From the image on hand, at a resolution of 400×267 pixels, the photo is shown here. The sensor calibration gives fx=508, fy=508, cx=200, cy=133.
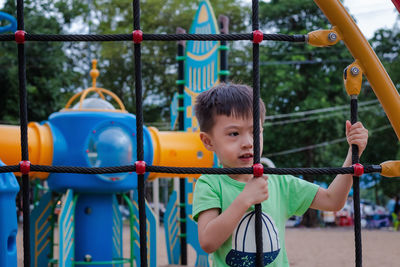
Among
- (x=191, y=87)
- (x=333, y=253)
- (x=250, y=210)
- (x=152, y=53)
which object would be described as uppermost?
(x=152, y=53)

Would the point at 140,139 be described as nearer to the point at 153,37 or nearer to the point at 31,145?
the point at 153,37

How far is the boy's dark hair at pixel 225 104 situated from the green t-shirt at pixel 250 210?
0.19 meters

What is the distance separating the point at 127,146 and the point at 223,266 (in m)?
2.71

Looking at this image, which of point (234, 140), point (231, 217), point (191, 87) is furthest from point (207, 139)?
point (191, 87)

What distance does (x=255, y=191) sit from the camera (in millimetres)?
1366

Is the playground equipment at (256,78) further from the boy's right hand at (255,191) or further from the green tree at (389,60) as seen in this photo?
the green tree at (389,60)

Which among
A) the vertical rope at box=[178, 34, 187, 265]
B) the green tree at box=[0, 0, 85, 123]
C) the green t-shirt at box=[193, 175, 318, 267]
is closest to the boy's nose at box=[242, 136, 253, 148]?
the green t-shirt at box=[193, 175, 318, 267]

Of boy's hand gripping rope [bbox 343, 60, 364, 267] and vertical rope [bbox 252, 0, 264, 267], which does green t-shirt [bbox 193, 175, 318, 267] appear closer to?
vertical rope [bbox 252, 0, 264, 267]

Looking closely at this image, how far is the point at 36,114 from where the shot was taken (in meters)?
12.7

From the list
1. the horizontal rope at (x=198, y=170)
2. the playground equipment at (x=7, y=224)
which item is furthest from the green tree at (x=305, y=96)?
the horizontal rope at (x=198, y=170)

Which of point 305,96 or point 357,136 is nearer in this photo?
point 357,136

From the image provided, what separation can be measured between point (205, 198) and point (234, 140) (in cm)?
19

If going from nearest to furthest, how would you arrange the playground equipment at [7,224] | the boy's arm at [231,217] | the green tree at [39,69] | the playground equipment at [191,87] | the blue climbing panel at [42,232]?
the boy's arm at [231,217] < the playground equipment at [7,224] < the blue climbing panel at [42,232] < the playground equipment at [191,87] < the green tree at [39,69]

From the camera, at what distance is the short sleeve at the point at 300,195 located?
5.20 feet
